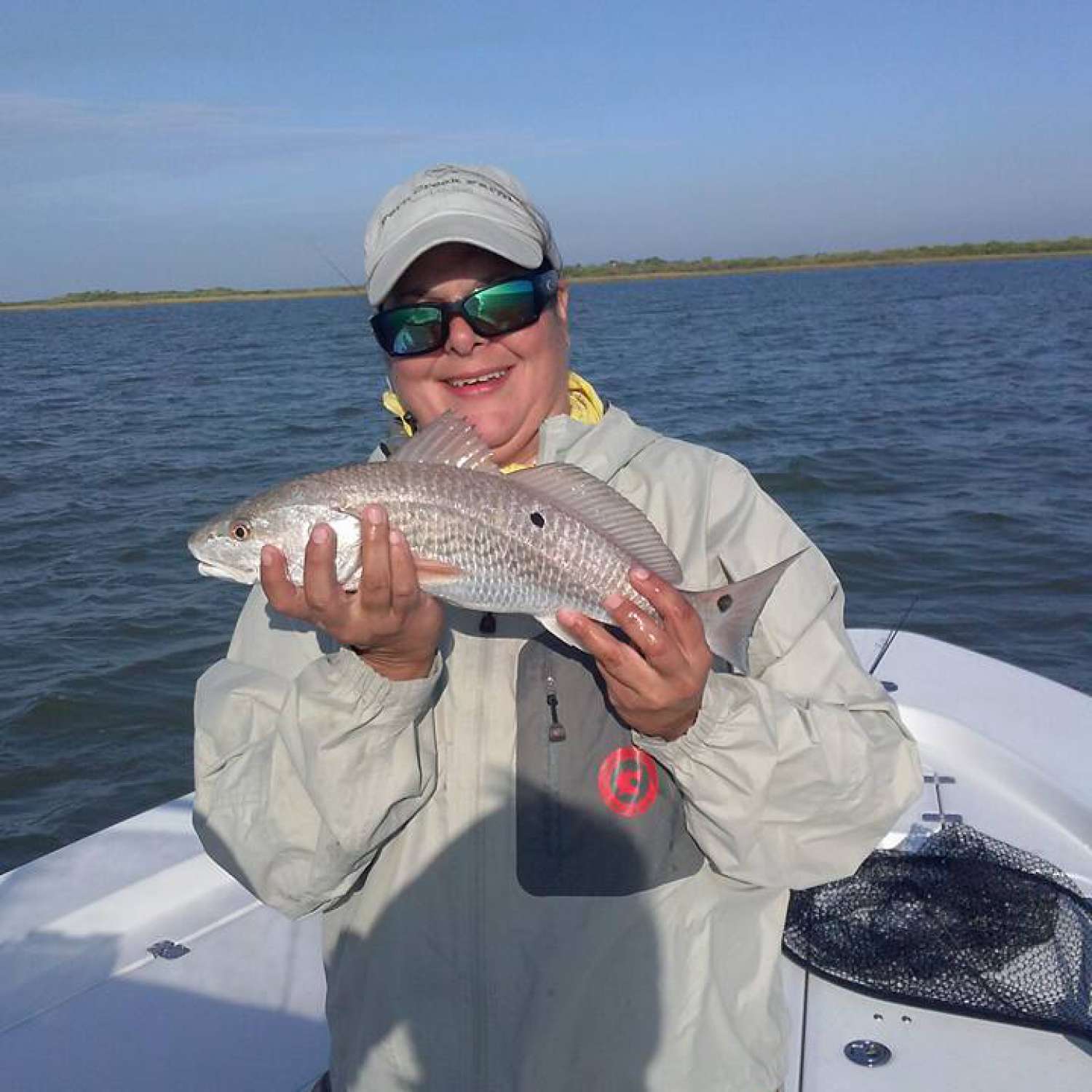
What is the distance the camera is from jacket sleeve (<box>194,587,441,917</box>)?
2.52 metres

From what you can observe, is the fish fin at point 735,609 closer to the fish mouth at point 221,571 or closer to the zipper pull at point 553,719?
the zipper pull at point 553,719

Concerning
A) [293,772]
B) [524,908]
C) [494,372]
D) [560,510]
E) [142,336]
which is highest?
[494,372]

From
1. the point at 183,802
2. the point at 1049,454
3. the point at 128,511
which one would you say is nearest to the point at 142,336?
the point at 128,511

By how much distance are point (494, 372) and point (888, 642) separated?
13.8ft

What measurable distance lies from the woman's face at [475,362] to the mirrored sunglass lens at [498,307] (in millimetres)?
26

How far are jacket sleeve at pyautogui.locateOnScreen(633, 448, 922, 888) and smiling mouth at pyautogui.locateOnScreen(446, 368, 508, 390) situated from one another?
0.73 m

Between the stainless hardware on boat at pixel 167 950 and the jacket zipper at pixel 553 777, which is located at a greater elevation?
the jacket zipper at pixel 553 777

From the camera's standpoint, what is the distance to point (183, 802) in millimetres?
5273

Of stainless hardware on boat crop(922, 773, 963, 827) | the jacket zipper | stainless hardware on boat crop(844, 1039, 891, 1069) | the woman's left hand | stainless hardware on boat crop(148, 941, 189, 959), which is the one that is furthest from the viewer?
stainless hardware on boat crop(922, 773, 963, 827)

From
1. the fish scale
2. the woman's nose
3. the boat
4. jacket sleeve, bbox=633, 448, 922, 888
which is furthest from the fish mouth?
the boat

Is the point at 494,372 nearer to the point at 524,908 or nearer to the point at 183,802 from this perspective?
the point at 524,908

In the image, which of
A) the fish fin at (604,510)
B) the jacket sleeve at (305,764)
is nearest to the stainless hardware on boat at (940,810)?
the fish fin at (604,510)

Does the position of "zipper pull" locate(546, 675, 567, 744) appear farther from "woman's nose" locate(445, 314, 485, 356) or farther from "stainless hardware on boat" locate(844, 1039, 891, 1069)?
"stainless hardware on boat" locate(844, 1039, 891, 1069)

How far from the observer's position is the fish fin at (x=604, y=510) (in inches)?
110
